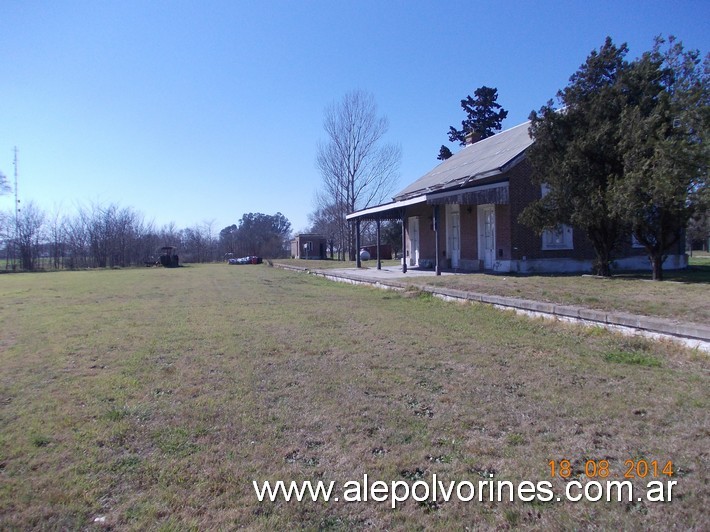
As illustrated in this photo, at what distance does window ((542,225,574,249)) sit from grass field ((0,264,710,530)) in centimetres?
970

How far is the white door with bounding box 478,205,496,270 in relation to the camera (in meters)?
17.6

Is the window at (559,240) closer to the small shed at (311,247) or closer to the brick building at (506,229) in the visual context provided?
the brick building at (506,229)

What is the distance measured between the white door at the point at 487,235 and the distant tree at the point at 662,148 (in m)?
5.32

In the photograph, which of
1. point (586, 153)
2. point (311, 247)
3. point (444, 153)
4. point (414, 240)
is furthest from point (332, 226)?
point (586, 153)

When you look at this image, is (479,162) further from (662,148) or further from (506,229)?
(662,148)

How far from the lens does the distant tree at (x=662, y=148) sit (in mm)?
10633

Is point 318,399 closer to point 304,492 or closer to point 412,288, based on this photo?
point 304,492

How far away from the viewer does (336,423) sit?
4.04m

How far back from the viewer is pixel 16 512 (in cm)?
285

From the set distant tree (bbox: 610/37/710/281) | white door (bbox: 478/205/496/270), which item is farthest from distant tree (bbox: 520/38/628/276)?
white door (bbox: 478/205/496/270)

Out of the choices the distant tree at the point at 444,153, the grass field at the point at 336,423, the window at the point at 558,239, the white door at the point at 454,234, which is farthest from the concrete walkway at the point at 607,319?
the distant tree at the point at 444,153

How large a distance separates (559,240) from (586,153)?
14.4ft

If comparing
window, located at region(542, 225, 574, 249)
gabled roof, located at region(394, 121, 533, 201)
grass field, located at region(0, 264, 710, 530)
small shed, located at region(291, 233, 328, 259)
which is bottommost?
grass field, located at region(0, 264, 710, 530)

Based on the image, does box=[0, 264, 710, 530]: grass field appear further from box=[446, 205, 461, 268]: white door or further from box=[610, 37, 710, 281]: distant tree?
box=[446, 205, 461, 268]: white door
